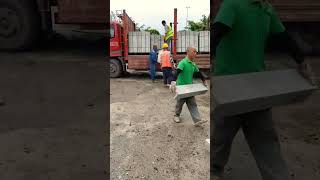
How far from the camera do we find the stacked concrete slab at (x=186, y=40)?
11055 mm

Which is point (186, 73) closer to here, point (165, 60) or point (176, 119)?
point (176, 119)

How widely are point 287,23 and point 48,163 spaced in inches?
198

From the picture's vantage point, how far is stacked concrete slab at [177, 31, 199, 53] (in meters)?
11.1

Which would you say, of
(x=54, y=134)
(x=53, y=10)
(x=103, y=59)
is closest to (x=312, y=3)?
(x=103, y=59)

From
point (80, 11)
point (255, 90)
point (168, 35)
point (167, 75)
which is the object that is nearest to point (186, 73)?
point (80, 11)

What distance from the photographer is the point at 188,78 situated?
569 centimetres

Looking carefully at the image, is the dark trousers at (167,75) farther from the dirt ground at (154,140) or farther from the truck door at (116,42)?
the truck door at (116,42)

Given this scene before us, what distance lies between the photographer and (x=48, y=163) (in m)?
3.97

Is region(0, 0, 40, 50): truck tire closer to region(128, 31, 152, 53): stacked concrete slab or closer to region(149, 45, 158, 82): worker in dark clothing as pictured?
A: region(149, 45, 158, 82): worker in dark clothing

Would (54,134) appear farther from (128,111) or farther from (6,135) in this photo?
(128,111)

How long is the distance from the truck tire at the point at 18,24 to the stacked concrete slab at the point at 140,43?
5266 mm

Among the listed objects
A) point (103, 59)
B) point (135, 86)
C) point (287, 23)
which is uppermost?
point (287, 23)

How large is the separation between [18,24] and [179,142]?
9.48 feet

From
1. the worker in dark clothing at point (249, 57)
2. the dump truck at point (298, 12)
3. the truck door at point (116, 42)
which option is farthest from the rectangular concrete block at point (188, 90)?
the truck door at point (116, 42)
